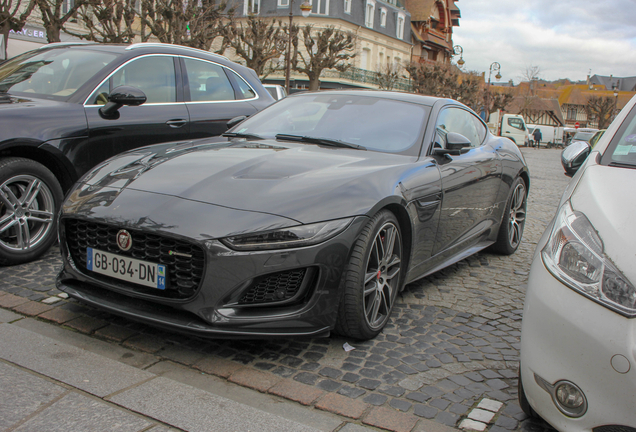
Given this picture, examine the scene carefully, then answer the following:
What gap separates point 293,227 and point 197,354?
33.5 inches

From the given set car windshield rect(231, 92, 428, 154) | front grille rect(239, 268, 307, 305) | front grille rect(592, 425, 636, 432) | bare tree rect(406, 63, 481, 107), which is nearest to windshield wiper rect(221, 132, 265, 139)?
car windshield rect(231, 92, 428, 154)

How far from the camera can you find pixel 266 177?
3197mm

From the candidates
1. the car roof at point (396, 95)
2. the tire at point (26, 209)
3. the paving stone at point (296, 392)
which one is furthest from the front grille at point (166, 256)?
the car roof at point (396, 95)

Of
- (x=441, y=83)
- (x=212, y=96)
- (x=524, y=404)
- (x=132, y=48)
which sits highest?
(x=441, y=83)

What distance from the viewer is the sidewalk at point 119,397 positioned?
7.70ft

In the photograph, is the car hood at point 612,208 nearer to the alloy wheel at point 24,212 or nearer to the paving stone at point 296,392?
the paving stone at point 296,392

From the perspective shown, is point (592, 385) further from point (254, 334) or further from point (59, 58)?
point (59, 58)

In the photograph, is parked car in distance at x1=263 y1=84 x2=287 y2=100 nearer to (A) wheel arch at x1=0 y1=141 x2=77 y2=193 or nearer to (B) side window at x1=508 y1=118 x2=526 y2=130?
(A) wheel arch at x1=0 y1=141 x2=77 y2=193

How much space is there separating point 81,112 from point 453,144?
2800 mm

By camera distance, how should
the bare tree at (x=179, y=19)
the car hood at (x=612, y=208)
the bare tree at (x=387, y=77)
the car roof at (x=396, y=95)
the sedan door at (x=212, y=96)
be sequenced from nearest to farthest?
the car hood at (x=612, y=208) → the car roof at (x=396, y=95) → the sedan door at (x=212, y=96) → the bare tree at (x=179, y=19) → the bare tree at (x=387, y=77)

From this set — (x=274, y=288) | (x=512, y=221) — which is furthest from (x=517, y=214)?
(x=274, y=288)

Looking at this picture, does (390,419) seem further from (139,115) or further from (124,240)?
(139,115)

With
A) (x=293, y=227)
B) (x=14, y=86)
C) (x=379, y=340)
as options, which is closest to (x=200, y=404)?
(x=293, y=227)

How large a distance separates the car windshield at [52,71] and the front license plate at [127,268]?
2.13m
